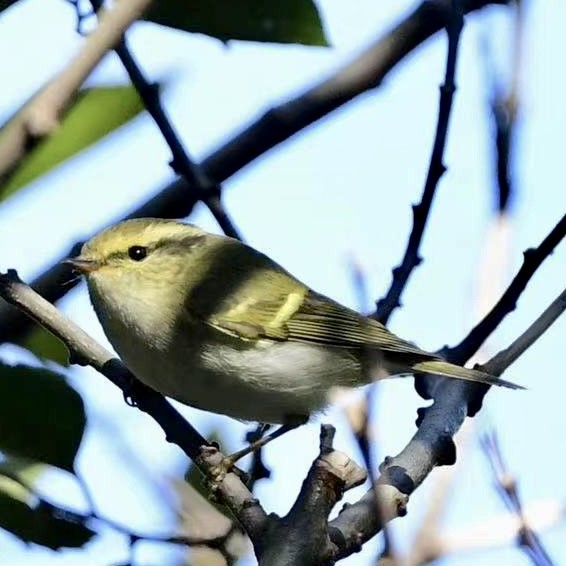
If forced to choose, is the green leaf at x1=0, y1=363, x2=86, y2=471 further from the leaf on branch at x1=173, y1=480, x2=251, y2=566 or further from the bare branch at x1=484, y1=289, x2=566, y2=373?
the bare branch at x1=484, y1=289, x2=566, y2=373

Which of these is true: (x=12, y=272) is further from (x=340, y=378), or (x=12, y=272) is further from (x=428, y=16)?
(x=340, y=378)

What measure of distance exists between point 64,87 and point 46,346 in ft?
4.70

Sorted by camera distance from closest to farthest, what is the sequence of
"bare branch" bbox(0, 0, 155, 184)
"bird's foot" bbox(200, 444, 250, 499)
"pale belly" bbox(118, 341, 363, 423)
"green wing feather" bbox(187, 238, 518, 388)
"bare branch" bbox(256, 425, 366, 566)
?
"bare branch" bbox(0, 0, 155, 184) → "bare branch" bbox(256, 425, 366, 566) → "bird's foot" bbox(200, 444, 250, 499) → "pale belly" bbox(118, 341, 363, 423) → "green wing feather" bbox(187, 238, 518, 388)

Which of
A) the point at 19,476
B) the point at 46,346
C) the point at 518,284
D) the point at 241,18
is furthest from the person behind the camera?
the point at 46,346

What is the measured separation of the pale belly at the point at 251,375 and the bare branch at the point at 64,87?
5.08 ft

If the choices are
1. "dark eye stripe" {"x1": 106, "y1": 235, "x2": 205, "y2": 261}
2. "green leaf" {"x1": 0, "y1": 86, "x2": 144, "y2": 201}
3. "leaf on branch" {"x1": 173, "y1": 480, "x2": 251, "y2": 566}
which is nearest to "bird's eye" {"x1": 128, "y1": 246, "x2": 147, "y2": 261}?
"dark eye stripe" {"x1": 106, "y1": 235, "x2": 205, "y2": 261}

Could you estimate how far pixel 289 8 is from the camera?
2.01 meters

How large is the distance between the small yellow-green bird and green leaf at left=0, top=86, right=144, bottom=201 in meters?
0.42

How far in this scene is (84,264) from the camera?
284 centimetres

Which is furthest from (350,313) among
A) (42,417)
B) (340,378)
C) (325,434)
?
(325,434)

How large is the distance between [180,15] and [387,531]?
1.15m

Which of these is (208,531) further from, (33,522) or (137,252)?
(137,252)

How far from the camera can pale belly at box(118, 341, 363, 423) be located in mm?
2719

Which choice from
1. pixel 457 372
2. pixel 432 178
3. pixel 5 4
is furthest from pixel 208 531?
pixel 5 4
